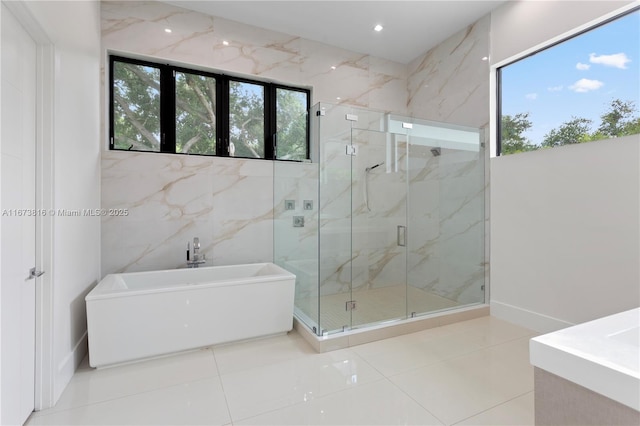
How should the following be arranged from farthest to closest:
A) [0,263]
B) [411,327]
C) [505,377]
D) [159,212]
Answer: [159,212], [411,327], [505,377], [0,263]

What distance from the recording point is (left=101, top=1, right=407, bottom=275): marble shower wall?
2.83 metres

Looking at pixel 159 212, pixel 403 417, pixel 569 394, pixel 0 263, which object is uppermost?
pixel 159 212

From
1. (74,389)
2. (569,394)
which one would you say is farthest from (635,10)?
(74,389)

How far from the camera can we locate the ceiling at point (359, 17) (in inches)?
118

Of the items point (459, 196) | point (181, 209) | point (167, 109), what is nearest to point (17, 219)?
point (181, 209)

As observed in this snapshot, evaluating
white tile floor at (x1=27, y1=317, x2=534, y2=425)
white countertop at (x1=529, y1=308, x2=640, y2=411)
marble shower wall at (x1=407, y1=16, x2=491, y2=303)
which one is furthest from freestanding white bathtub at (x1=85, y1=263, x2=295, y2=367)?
white countertop at (x1=529, y1=308, x2=640, y2=411)

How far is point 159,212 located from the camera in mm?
2959

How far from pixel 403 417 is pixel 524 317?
76.5 inches

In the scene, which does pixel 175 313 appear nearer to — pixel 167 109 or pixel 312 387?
pixel 312 387

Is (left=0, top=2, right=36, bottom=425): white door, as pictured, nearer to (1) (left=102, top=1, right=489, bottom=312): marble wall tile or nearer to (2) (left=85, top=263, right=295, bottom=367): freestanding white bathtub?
(2) (left=85, top=263, right=295, bottom=367): freestanding white bathtub

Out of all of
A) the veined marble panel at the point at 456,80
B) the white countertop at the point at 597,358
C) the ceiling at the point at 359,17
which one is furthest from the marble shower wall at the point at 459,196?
the white countertop at the point at 597,358

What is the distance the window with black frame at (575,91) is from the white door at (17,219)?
Answer: 3.74 metres

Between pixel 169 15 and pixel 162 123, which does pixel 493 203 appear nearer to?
pixel 162 123

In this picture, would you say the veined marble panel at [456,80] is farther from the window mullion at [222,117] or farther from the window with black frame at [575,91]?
the window mullion at [222,117]
